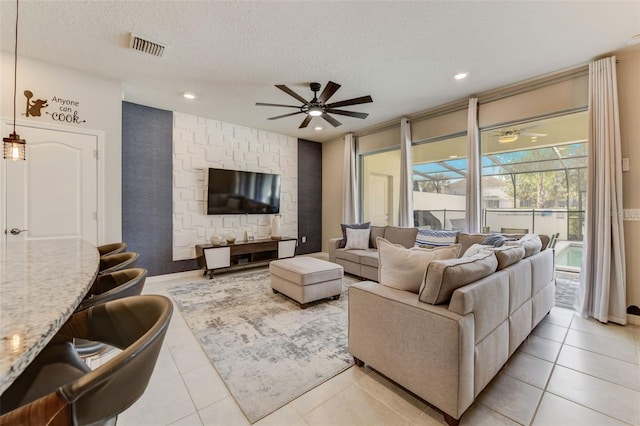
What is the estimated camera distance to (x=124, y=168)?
405 centimetres

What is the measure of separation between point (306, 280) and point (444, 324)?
1863mm

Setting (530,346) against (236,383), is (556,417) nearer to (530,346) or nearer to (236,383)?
(530,346)

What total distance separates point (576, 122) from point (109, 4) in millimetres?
5283

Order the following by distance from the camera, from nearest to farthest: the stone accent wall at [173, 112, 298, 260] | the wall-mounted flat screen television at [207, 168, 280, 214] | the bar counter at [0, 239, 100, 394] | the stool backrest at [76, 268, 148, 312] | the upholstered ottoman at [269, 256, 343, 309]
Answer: the bar counter at [0, 239, 100, 394] → the stool backrest at [76, 268, 148, 312] → the upholstered ottoman at [269, 256, 343, 309] → the stone accent wall at [173, 112, 298, 260] → the wall-mounted flat screen television at [207, 168, 280, 214]

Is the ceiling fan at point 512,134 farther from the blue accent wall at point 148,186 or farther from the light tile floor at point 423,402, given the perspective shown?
the blue accent wall at point 148,186

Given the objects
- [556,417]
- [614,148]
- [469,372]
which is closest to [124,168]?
[469,372]

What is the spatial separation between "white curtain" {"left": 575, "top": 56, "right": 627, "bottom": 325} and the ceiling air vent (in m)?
4.61

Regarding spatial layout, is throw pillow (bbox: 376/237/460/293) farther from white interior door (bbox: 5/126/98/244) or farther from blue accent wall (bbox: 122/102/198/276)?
blue accent wall (bbox: 122/102/198/276)

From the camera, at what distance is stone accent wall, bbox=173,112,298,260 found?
15.0 feet

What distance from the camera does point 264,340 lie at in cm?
241

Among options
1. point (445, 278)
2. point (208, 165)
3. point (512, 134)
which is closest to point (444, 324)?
point (445, 278)

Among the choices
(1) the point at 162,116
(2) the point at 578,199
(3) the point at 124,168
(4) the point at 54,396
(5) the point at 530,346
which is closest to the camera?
(4) the point at 54,396

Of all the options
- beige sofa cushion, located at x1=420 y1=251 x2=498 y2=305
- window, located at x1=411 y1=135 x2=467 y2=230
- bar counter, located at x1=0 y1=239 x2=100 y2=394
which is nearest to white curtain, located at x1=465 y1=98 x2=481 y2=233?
window, located at x1=411 y1=135 x2=467 y2=230

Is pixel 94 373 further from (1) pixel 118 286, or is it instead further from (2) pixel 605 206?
(2) pixel 605 206
